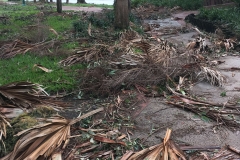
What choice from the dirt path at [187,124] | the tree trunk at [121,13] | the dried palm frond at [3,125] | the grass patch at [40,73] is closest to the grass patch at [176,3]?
the tree trunk at [121,13]

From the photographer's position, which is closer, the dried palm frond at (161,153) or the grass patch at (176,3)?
the dried palm frond at (161,153)

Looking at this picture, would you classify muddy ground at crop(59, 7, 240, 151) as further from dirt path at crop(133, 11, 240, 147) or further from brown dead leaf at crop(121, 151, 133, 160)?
brown dead leaf at crop(121, 151, 133, 160)

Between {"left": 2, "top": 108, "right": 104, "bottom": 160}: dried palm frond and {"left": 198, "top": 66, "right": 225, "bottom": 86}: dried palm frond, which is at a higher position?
{"left": 198, "top": 66, "right": 225, "bottom": 86}: dried palm frond

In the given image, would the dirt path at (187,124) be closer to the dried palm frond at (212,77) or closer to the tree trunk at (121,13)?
the dried palm frond at (212,77)

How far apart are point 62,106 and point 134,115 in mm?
1213

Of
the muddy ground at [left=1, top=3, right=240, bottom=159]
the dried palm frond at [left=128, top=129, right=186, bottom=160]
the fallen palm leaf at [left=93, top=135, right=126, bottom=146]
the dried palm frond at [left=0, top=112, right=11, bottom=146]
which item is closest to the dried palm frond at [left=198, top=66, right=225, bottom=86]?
the muddy ground at [left=1, top=3, right=240, bottom=159]

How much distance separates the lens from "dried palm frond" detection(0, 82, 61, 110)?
14.8ft

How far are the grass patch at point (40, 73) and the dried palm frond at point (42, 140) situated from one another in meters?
2.08

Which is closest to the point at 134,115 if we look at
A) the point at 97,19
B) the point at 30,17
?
the point at 97,19

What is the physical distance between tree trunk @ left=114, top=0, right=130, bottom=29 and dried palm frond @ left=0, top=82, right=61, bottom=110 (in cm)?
629

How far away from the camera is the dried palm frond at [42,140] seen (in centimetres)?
361

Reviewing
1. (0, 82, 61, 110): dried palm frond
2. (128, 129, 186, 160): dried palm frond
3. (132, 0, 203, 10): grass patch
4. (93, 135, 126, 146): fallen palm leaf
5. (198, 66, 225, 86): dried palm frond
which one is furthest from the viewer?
(132, 0, 203, 10): grass patch

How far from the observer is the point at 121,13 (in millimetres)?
10633

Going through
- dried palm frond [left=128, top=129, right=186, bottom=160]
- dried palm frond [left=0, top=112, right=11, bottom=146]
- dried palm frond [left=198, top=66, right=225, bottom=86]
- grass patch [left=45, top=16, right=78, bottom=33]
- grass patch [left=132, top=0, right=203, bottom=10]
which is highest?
grass patch [left=132, top=0, right=203, bottom=10]
